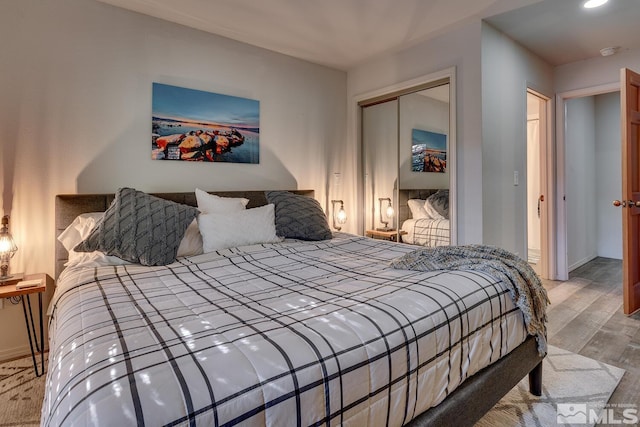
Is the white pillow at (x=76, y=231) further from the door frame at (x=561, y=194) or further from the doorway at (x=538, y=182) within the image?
the door frame at (x=561, y=194)

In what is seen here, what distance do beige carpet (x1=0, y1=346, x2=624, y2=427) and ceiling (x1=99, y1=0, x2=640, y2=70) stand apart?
2519mm

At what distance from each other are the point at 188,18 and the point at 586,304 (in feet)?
13.9

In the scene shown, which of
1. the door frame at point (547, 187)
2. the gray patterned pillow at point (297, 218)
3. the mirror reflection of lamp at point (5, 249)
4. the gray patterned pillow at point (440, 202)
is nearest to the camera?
the mirror reflection of lamp at point (5, 249)

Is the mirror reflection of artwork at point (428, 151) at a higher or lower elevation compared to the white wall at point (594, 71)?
lower

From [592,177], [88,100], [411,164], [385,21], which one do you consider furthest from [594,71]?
[88,100]

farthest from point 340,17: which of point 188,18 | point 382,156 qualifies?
point 382,156

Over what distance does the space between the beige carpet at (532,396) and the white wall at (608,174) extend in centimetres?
371

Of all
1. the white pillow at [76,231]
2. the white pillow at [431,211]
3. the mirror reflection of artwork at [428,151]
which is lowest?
the white pillow at [76,231]

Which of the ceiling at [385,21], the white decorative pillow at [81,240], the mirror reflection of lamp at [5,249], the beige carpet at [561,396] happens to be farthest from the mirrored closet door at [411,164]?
the mirror reflection of lamp at [5,249]

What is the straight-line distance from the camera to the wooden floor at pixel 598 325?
210cm

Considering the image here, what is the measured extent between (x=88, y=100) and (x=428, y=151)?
113 inches

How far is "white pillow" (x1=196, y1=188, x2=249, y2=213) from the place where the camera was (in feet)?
8.86

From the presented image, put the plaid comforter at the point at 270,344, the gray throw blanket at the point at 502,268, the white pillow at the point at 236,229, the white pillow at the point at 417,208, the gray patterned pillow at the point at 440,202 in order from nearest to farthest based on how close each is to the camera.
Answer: the plaid comforter at the point at 270,344, the gray throw blanket at the point at 502,268, the white pillow at the point at 236,229, the gray patterned pillow at the point at 440,202, the white pillow at the point at 417,208

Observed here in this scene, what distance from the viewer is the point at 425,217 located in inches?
138
